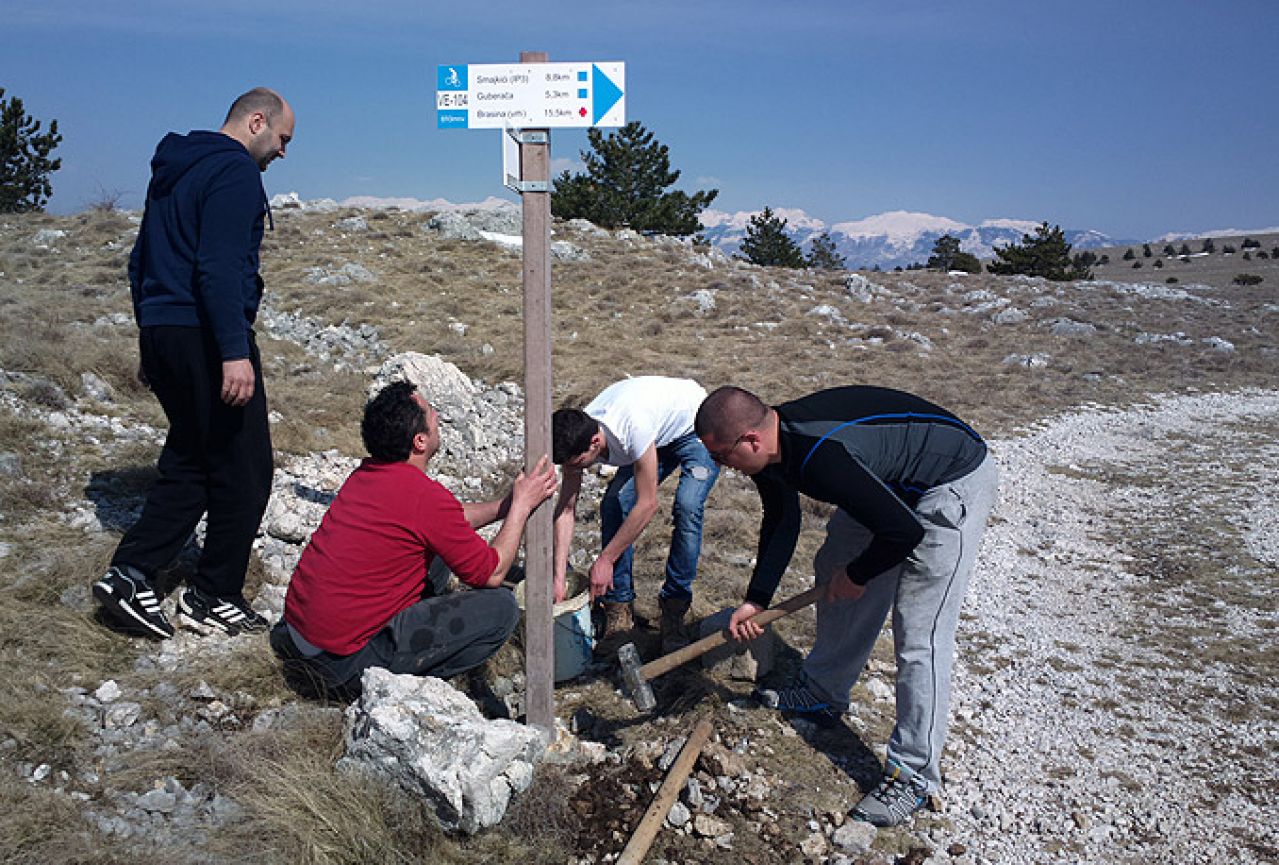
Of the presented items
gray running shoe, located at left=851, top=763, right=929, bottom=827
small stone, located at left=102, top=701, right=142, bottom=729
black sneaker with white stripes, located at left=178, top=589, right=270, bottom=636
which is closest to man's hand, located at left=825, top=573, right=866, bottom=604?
gray running shoe, located at left=851, top=763, right=929, bottom=827

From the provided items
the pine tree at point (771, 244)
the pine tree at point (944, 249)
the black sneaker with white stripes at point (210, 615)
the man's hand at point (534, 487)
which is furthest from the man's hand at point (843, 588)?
the pine tree at point (944, 249)

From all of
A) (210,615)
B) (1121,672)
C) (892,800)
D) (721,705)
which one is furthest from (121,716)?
(1121,672)

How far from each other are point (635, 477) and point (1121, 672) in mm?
3007

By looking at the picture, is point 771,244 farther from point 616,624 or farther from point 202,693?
point 202,693

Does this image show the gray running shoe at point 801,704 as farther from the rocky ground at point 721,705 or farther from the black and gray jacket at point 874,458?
the black and gray jacket at point 874,458

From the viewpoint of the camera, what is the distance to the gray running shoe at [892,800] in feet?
10.4

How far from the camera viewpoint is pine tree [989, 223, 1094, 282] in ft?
112

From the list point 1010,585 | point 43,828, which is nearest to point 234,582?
point 43,828

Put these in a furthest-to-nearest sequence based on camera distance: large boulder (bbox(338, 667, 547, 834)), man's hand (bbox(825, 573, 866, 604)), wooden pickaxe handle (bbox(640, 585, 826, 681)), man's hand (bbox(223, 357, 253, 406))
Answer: wooden pickaxe handle (bbox(640, 585, 826, 681)) → man's hand (bbox(223, 357, 253, 406)) → man's hand (bbox(825, 573, 866, 604)) → large boulder (bbox(338, 667, 547, 834))

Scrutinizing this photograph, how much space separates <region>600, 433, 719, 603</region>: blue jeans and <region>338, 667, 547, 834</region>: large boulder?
144 cm

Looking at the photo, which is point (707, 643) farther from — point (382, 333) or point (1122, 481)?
point (382, 333)

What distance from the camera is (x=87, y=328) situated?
8391mm

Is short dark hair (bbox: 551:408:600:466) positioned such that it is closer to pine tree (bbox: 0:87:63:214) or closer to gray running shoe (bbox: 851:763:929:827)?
gray running shoe (bbox: 851:763:929:827)

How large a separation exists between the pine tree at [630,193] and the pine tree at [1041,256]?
535 inches
